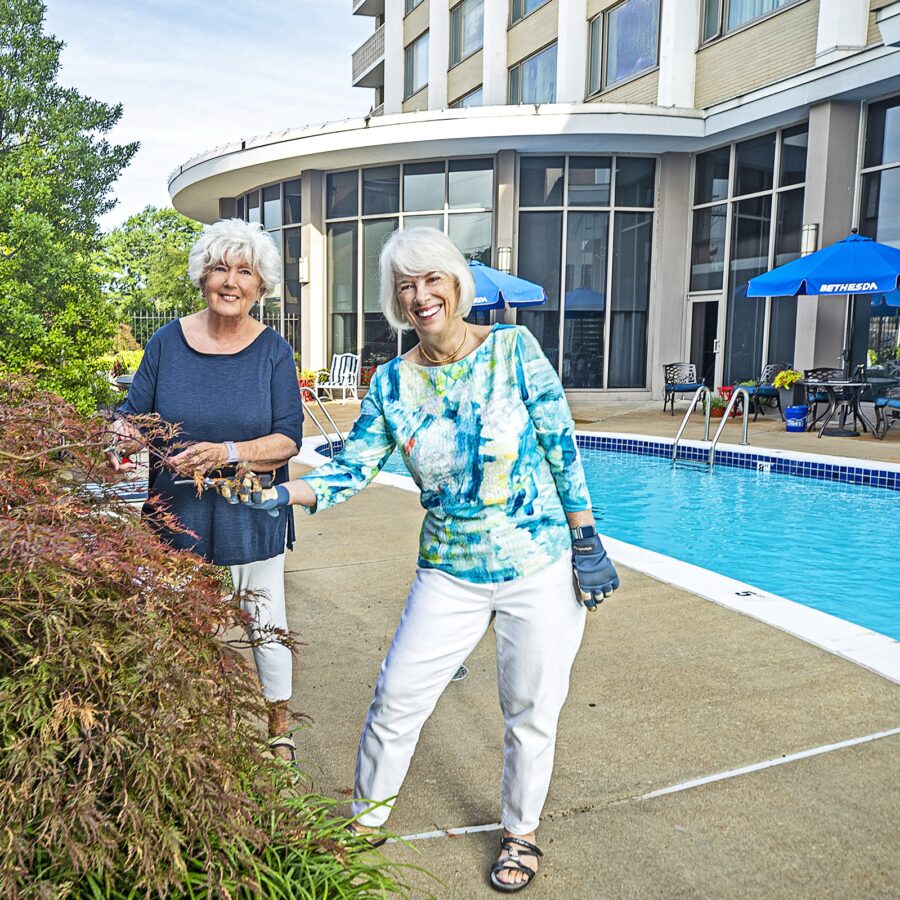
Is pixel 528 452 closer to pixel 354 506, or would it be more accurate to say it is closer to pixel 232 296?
pixel 232 296

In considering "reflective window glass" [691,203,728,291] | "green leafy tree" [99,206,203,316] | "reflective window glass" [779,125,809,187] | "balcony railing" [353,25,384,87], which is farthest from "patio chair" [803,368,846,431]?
"green leafy tree" [99,206,203,316]

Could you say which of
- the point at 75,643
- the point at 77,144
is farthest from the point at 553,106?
the point at 75,643

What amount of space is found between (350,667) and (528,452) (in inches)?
70.9

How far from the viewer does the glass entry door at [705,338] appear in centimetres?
1703

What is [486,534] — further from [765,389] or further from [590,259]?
[590,259]

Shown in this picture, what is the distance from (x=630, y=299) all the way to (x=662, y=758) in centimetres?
1582

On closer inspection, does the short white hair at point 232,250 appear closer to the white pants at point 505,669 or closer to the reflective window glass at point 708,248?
the white pants at point 505,669

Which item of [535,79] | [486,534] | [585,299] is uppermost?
[535,79]

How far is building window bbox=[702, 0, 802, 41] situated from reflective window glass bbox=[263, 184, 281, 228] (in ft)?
33.5

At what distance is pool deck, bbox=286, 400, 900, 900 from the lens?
7.78 ft

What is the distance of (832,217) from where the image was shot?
14.1 m

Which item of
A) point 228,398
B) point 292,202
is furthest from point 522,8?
point 228,398

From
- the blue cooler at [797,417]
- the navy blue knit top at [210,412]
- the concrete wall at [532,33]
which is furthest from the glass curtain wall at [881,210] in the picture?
the navy blue knit top at [210,412]

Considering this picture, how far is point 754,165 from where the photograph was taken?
15875mm
